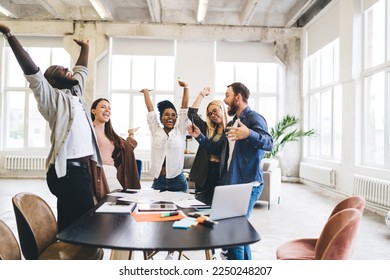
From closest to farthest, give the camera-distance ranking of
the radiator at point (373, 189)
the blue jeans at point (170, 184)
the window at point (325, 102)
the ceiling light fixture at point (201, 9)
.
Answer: the blue jeans at point (170, 184), the radiator at point (373, 189), the ceiling light fixture at point (201, 9), the window at point (325, 102)

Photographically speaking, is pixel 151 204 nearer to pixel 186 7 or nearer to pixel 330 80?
pixel 330 80

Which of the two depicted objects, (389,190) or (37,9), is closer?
(389,190)

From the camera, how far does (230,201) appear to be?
4.29 feet

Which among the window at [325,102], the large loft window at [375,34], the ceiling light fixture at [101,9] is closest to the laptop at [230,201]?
the large loft window at [375,34]

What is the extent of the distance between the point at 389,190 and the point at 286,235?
1896 mm

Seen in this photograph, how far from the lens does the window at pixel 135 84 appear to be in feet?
26.1

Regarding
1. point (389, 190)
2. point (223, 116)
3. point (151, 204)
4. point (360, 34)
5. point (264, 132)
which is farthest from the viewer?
point (360, 34)

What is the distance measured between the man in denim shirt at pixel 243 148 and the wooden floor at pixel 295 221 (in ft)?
3.27

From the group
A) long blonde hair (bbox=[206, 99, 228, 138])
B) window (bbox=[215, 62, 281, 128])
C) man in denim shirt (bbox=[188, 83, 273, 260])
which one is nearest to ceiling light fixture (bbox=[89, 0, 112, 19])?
window (bbox=[215, 62, 281, 128])

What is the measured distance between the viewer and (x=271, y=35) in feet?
25.1

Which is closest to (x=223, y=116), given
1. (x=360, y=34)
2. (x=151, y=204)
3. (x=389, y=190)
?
(x=151, y=204)

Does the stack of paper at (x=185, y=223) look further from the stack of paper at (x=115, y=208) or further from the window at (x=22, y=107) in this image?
the window at (x=22, y=107)

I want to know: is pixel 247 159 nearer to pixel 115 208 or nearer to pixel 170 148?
pixel 170 148

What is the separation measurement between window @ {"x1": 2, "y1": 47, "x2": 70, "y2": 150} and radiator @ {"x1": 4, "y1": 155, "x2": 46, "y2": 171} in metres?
0.43
